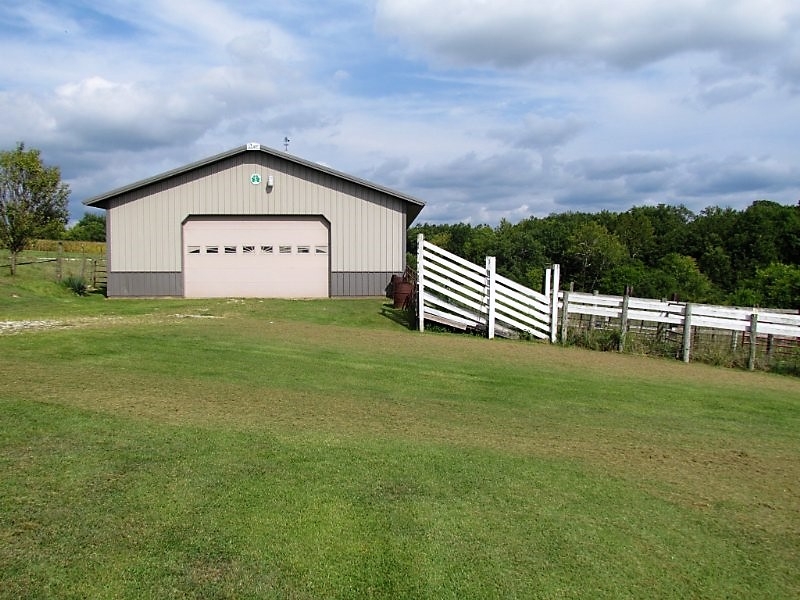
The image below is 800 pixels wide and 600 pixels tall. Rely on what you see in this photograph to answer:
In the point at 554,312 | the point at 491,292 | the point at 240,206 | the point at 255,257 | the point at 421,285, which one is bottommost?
the point at 554,312

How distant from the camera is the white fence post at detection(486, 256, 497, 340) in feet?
55.2

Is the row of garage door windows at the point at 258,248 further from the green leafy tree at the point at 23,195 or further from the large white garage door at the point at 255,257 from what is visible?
the green leafy tree at the point at 23,195

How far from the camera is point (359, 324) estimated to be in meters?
17.6

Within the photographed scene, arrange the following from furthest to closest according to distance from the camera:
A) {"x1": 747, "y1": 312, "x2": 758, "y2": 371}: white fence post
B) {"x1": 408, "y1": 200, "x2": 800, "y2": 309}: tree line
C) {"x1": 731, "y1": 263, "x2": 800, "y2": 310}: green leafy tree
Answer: {"x1": 408, "y1": 200, "x2": 800, "y2": 309}: tree line < {"x1": 731, "y1": 263, "x2": 800, "y2": 310}: green leafy tree < {"x1": 747, "y1": 312, "x2": 758, "y2": 371}: white fence post

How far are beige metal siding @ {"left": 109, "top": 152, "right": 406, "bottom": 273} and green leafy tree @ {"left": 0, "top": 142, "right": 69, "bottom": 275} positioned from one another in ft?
11.1

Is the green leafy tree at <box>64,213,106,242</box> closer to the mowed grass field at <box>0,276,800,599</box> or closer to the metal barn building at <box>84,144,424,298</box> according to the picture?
the metal barn building at <box>84,144,424,298</box>

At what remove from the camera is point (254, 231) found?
23.6 metres

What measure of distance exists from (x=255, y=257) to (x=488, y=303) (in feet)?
32.3

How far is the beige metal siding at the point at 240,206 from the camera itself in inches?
915

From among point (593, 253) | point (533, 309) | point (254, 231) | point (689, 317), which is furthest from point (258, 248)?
point (593, 253)

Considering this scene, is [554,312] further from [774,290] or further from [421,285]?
[774,290]

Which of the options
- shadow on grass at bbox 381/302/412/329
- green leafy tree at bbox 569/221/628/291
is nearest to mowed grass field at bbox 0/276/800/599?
shadow on grass at bbox 381/302/412/329

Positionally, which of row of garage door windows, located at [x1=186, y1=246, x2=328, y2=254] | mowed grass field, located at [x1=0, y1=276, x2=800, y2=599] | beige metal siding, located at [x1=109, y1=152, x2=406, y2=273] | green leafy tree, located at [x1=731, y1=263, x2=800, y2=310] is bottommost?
mowed grass field, located at [x1=0, y1=276, x2=800, y2=599]

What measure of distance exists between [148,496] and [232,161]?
65.2ft
